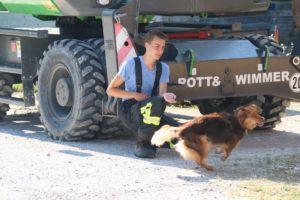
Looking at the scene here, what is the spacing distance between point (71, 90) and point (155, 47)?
1.55 meters

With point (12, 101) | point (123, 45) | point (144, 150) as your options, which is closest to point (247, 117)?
point (144, 150)

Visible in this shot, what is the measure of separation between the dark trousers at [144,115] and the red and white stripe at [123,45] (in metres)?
0.47

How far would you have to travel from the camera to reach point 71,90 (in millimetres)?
8844

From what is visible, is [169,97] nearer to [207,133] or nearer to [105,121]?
[207,133]

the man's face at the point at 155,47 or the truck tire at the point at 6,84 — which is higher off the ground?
the man's face at the point at 155,47

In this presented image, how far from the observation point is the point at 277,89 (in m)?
8.81

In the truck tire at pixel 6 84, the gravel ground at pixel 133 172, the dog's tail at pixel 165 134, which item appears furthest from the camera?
the truck tire at pixel 6 84

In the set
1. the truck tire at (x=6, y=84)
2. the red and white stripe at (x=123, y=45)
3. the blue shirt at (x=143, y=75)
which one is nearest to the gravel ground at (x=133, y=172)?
the blue shirt at (x=143, y=75)

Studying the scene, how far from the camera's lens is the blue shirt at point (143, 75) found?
25.8 ft

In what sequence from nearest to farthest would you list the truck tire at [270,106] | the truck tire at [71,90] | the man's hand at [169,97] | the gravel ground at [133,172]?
the gravel ground at [133,172] < the man's hand at [169,97] < the truck tire at [71,90] < the truck tire at [270,106]

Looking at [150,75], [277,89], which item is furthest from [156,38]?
Result: [277,89]

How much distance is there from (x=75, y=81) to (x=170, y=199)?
284cm

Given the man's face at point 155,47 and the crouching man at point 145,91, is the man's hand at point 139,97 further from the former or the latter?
the man's face at point 155,47

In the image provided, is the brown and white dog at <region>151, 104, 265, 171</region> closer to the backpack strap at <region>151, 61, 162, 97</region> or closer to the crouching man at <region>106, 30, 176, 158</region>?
the crouching man at <region>106, 30, 176, 158</region>
